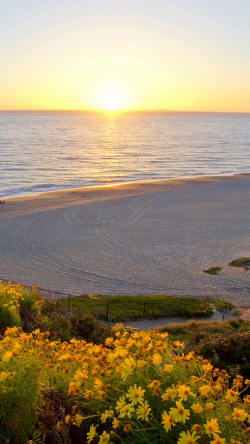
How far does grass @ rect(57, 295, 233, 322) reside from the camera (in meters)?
14.5

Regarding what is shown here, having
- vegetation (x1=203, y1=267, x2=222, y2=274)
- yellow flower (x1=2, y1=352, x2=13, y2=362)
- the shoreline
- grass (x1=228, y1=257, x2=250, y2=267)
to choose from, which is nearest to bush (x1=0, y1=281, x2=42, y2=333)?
yellow flower (x1=2, y1=352, x2=13, y2=362)

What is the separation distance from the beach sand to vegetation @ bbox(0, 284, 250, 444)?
46.1 ft

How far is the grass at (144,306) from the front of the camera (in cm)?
1454

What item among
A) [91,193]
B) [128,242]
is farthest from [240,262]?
[91,193]

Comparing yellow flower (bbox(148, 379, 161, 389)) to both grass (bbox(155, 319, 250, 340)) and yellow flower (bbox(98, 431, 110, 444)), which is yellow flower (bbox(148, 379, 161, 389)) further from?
grass (bbox(155, 319, 250, 340))

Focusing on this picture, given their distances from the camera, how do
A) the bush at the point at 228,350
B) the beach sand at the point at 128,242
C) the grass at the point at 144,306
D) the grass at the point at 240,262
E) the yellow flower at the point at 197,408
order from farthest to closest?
the grass at the point at 240,262 < the beach sand at the point at 128,242 < the grass at the point at 144,306 < the bush at the point at 228,350 < the yellow flower at the point at 197,408

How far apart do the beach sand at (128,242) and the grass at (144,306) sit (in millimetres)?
1610

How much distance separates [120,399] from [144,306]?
11.8 meters

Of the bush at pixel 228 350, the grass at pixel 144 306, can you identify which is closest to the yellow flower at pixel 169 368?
the bush at pixel 228 350

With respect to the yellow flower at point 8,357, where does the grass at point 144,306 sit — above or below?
below

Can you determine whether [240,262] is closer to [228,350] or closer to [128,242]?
[128,242]

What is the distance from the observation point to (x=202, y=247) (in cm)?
2348

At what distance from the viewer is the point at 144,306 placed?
14.5 meters

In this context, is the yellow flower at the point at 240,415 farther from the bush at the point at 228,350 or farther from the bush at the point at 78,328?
the bush at the point at 78,328
